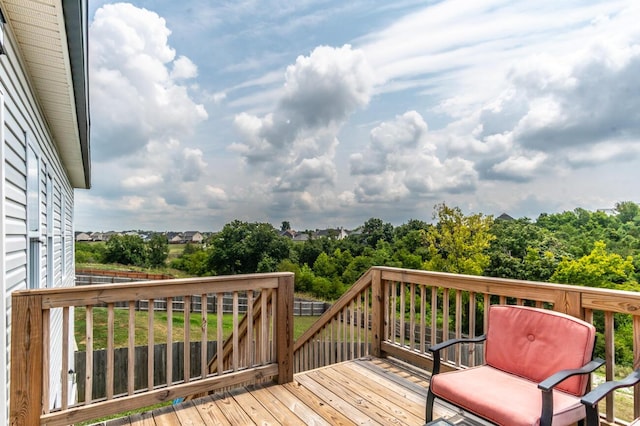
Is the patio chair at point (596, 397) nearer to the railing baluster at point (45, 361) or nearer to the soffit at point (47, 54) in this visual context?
the railing baluster at point (45, 361)

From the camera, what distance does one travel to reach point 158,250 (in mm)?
33938

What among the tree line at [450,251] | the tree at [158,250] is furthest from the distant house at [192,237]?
the tree line at [450,251]

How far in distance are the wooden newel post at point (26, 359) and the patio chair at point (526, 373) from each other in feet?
8.43

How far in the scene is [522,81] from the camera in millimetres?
16266

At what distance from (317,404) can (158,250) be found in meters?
34.8

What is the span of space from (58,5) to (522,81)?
18.6 meters

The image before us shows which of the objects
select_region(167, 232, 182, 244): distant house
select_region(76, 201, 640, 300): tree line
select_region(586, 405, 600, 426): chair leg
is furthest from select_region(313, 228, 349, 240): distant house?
select_region(586, 405, 600, 426): chair leg

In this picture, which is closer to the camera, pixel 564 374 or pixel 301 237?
pixel 564 374

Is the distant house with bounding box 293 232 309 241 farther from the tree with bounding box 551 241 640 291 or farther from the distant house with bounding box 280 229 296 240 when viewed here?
the tree with bounding box 551 241 640 291

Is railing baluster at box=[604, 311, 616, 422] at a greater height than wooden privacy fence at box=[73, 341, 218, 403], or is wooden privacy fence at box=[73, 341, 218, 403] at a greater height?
railing baluster at box=[604, 311, 616, 422]

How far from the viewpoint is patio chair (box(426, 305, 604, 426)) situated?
6.42ft

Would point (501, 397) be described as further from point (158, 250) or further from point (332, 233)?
point (158, 250)

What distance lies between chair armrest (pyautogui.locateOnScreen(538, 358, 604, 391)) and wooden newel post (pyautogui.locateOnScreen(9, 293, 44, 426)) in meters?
2.98

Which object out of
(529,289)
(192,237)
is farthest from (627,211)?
(192,237)
